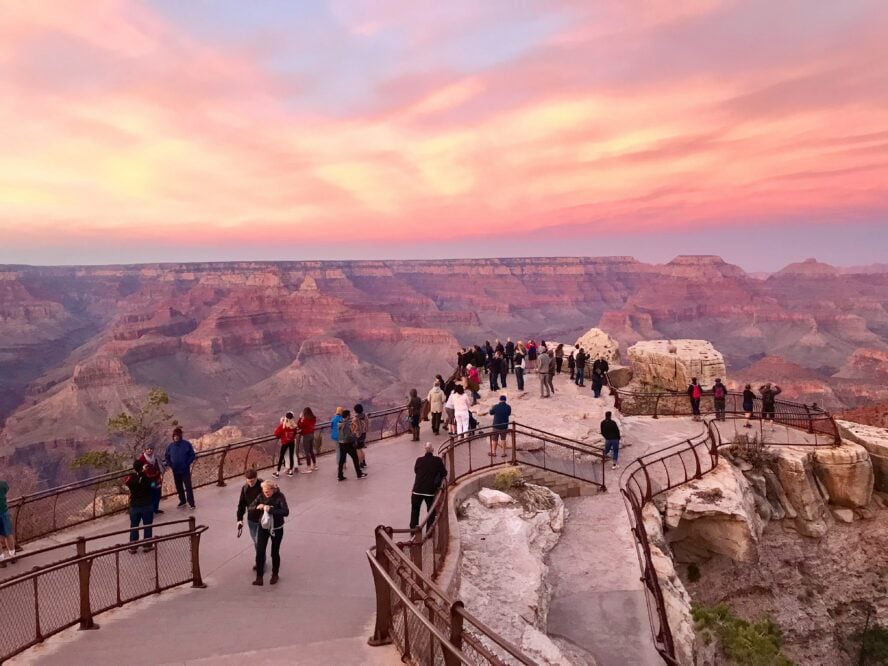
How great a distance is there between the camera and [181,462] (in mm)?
10883

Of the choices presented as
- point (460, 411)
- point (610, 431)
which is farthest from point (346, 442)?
point (610, 431)

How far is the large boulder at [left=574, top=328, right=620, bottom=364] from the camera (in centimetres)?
3356

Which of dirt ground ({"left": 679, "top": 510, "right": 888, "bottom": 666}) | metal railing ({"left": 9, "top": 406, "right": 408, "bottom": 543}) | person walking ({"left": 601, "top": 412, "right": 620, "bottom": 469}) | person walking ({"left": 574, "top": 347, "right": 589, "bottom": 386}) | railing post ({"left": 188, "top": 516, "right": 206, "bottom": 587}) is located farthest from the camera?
person walking ({"left": 574, "top": 347, "right": 589, "bottom": 386})

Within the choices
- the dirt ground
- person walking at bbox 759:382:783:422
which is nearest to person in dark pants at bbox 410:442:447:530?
the dirt ground

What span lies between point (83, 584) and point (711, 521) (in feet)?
46.0

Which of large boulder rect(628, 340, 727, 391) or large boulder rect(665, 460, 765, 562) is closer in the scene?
large boulder rect(665, 460, 765, 562)

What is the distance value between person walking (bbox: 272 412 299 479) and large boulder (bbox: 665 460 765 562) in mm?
9248

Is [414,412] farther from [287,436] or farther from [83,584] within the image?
[83,584]

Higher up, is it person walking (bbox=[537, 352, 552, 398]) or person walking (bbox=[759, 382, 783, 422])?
person walking (bbox=[537, 352, 552, 398])

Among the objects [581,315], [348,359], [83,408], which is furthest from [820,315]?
[83,408]

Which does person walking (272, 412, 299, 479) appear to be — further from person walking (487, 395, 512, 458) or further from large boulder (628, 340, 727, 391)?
large boulder (628, 340, 727, 391)

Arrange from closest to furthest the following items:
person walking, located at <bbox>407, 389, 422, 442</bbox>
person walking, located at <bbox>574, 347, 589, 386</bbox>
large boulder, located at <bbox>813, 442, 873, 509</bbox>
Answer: person walking, located at <bbox>407, 389, 422, 442</bbox>, large boulder, located at <bbox>813, 442, 873, 509</bbox>, person walking, located at <bbox>574, 347, 589, 386</bbox>

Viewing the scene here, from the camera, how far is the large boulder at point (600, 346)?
1321 inches

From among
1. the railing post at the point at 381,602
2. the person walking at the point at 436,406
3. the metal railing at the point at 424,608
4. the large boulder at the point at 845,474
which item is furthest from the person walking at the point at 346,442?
the large boulder at the point at 845,474
